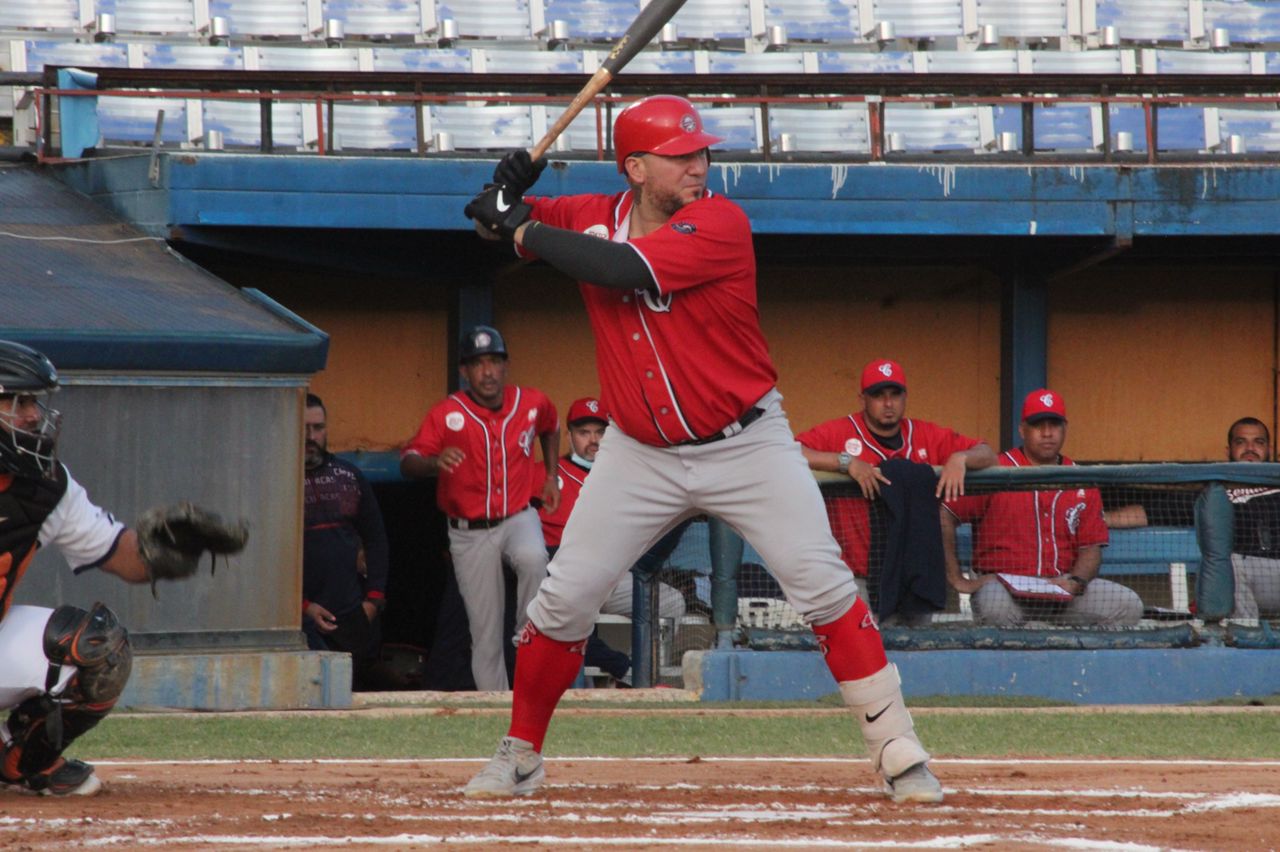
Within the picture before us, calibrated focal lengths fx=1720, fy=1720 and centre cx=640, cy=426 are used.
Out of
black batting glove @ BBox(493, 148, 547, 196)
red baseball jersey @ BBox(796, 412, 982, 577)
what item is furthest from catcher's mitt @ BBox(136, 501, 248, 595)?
red baseball jersey @ BBox(796, 412, 982, 577)

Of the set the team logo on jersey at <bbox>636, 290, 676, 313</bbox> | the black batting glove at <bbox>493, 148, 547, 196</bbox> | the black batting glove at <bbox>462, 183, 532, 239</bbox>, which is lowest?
the team logo on jersey at <bbox>636, 290, 676, 313</bbox>

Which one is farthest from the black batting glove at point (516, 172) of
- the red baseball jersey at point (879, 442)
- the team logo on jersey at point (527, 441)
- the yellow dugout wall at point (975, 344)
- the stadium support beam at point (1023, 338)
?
the stadium support beam at point (1023, 338)

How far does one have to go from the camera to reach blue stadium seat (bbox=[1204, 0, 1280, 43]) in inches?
503

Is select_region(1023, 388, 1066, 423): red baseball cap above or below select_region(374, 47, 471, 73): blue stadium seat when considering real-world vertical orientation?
below

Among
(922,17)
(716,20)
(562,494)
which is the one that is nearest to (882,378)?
(562,494)

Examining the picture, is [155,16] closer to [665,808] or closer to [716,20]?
[716,20]

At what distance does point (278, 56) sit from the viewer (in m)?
11.7

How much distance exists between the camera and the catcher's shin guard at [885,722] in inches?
163

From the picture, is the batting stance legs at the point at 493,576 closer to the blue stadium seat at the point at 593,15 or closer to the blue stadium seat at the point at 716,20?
the blue stadium seat at the point at 593,15

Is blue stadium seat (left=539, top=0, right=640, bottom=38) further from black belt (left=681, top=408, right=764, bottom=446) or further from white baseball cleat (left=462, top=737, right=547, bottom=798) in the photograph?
white baseball cleat (left=462, top=737, right=547, bottom=798)

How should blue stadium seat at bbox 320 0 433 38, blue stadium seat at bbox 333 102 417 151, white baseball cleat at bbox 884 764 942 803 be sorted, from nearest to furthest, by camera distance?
white baseball cleat at bbox 884 764 942 803
blue stadium seat at bbox 333 102 417 151
blue stadium seat at bbox 320 0 433 38

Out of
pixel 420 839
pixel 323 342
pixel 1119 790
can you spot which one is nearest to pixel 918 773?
pixel 1119 790

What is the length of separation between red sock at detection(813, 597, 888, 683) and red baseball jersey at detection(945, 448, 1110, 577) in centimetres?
333

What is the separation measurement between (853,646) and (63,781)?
1992 millimetres
